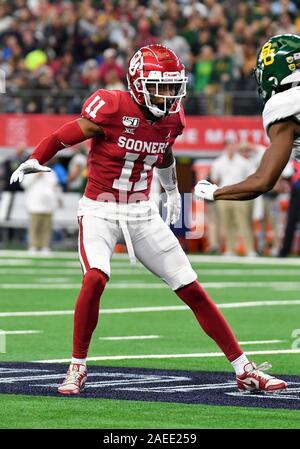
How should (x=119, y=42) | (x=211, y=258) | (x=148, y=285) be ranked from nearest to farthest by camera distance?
(x=148, y=285), (x=211, y=258), (x=119, y=42)

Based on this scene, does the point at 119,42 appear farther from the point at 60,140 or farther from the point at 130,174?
the point at 60,140

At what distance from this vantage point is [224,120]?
2483cm

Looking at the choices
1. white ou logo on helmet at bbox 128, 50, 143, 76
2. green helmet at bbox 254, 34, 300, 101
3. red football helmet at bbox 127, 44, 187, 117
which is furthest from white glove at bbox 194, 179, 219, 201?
white ou logo on helmet at bbox 128, 50, 143, 76

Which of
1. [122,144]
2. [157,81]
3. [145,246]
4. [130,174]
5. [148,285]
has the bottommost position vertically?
[148,285]

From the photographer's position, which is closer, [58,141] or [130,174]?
[58,141]

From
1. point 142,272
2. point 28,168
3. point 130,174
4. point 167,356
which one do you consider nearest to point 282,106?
point 130,174

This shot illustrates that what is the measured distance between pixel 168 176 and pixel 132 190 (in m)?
0.56

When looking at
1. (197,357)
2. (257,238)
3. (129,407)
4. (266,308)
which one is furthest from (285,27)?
(129,407)

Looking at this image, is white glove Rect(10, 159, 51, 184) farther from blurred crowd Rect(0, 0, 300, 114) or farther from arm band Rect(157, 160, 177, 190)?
blurred crowd Rect(0, 0, 300, 114)

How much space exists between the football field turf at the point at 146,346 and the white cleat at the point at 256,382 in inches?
4.0

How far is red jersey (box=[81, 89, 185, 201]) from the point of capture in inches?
320

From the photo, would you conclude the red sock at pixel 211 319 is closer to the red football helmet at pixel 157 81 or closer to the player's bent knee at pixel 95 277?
the player's bent knee at pixel 95 277

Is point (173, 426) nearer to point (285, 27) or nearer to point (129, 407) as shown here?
point (129, 407)

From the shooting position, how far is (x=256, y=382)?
795cm
